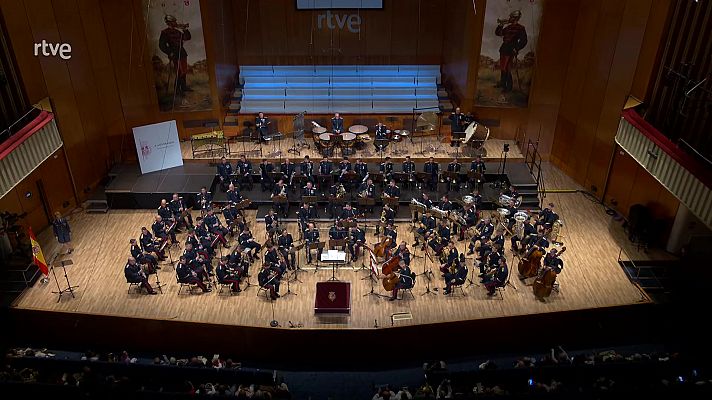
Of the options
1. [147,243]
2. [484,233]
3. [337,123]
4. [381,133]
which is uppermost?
[337,123]

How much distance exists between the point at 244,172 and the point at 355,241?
14.0ft

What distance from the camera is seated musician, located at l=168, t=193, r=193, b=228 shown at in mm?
15055

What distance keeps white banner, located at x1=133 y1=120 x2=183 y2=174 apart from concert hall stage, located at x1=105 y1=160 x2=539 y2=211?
295 mm

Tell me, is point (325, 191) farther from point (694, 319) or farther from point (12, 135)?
point (694, 319)

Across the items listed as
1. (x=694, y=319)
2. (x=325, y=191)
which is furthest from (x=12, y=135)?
(x=694, y=319)

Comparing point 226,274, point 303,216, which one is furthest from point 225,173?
point 226,274

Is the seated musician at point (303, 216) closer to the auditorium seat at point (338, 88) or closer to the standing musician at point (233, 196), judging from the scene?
the standing musician at point (233, 196)

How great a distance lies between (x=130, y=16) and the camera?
16.4m

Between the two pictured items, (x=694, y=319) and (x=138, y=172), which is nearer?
(x=694, y=319)

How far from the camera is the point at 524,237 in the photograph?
14.3 metres

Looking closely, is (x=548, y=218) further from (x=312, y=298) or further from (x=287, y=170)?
(x=287, y=170)

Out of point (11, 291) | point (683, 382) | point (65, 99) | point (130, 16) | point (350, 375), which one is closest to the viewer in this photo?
point (683, 382)

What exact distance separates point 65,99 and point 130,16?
2.95 m

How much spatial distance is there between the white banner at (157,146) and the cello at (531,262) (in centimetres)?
1009
